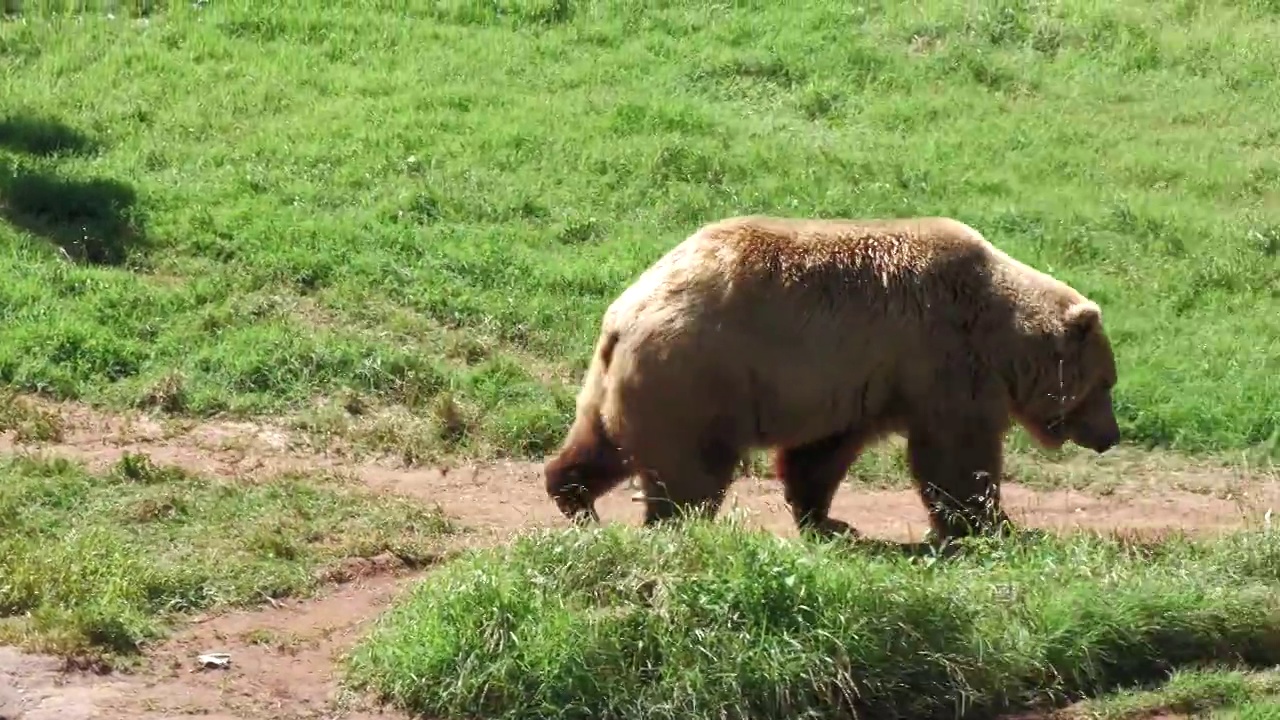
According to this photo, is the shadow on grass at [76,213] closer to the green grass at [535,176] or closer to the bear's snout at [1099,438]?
the green grass at [535,176]

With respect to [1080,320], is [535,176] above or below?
below

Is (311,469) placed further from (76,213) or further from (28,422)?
(76,213)

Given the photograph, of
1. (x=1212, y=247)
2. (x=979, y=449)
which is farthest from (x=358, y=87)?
(x=979, y=449)

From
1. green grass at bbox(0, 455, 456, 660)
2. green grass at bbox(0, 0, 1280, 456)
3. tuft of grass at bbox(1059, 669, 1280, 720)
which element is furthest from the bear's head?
green grass at bbox(0, 455, 456, 660)

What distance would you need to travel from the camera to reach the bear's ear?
8.52 m

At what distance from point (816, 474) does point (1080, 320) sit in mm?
1403

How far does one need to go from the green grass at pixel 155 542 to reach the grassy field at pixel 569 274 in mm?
22

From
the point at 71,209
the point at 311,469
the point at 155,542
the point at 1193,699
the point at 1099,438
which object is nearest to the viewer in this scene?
the point at 1193,699

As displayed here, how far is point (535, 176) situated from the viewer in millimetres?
12766

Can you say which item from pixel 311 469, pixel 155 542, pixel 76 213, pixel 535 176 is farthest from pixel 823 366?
pixel 76 213

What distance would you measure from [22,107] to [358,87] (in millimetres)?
Answer: 2399

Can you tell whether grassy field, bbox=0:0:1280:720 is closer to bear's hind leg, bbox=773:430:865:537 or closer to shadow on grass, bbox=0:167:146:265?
shadow on grass, bbox=0:167:146:265

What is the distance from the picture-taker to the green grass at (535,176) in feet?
33.9

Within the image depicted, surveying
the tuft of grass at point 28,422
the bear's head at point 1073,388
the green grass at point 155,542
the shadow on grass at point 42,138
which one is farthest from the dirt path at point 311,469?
the shadow on grass at point 42,138
